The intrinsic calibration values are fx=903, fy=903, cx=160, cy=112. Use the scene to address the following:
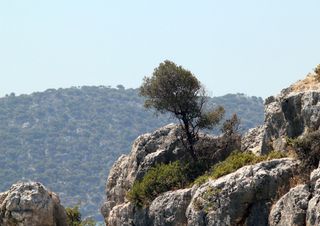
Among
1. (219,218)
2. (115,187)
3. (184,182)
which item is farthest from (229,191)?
(115,187)

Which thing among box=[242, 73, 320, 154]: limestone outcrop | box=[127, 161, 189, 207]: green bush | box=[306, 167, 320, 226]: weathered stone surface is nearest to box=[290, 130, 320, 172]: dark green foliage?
box=[242, 73, 320, 154]: limestone outcrop

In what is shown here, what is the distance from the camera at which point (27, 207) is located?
59688 mm

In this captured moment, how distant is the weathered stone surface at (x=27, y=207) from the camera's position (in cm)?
5959

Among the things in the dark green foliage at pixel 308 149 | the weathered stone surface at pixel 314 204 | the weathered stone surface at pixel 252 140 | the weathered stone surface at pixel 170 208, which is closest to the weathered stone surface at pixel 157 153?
the weathered stone surface at pixel 252 140

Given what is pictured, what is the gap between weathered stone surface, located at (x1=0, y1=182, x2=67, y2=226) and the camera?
5959 centimetres

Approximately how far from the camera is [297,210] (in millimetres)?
40062

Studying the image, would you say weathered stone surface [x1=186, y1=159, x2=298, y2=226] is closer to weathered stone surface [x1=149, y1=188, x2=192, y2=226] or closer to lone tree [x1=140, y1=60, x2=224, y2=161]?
weathered stone surface [x1=149, y1=188, x2=192, y2=226]

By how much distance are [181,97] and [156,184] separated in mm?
9282

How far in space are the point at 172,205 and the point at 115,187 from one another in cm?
1595

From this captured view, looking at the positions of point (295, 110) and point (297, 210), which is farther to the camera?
point (295, 110)

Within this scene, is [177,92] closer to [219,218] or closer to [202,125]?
[202,125]

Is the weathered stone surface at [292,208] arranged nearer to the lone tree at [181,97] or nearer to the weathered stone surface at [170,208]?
the weathered stone surface at [170,208]

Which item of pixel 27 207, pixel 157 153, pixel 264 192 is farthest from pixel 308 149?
pixel 27 207

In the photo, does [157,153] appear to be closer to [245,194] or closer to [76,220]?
[76,220]
